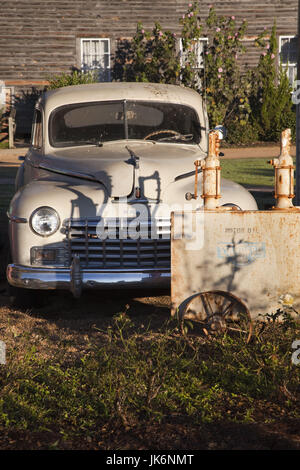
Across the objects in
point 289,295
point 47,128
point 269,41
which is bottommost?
point 289,295

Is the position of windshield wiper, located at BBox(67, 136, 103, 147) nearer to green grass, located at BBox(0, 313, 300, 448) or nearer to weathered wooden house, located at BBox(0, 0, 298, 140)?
green grass, located at BBox(0, 313, 300, 448)

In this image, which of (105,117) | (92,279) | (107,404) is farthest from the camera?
(105,117)

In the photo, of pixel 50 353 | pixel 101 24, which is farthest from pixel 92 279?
pixel 101 24

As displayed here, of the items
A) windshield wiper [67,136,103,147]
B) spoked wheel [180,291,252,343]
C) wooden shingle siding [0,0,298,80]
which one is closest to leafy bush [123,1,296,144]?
wooden shingle siding [0,0,298,80]

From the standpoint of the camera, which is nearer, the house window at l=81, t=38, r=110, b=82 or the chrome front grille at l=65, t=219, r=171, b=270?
the chrome front grille at l=65, t=219, r=171, b=270

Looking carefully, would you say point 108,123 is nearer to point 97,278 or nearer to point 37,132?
point 37,132

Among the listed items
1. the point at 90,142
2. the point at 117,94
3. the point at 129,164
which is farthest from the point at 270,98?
the point at 129,164

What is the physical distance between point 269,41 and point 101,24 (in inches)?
199

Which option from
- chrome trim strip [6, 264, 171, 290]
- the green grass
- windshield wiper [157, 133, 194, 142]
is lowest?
the green grass

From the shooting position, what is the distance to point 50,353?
3.89m

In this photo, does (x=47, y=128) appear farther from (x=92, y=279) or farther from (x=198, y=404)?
(x=198, y=404)

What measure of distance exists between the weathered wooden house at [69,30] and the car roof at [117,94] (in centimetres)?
1420

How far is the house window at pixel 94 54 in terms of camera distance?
20.2m

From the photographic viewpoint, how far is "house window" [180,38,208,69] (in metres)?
19.0
